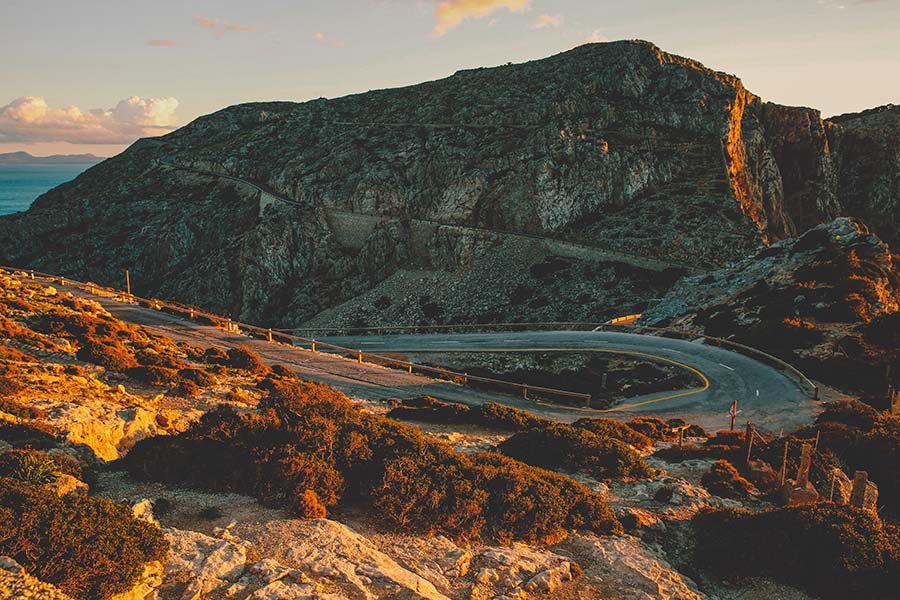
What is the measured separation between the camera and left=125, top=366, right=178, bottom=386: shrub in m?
19.1

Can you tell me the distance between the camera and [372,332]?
62.4 m

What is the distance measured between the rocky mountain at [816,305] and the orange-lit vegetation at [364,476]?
2558 centimetres

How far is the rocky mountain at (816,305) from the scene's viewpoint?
99.7ft

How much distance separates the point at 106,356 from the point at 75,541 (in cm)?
1413

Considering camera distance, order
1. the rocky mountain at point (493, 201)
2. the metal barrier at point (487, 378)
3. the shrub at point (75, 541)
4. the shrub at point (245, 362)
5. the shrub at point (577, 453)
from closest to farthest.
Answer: the shrub at point (75, 541)
the shrub at point (577, 453)
the shrub at point (245, 362)
the metal barrier at point (487, 378)
the rocky mountain at point (493, 201)

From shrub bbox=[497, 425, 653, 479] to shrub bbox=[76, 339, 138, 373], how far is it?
1385 cm

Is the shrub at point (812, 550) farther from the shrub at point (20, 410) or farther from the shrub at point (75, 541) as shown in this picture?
the shrub at point (20, 410)

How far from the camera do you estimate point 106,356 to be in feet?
65.3

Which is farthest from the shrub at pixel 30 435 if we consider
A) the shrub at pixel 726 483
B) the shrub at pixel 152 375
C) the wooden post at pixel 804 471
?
the wooden post at pixel 804 471

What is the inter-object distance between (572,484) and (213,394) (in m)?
13.3

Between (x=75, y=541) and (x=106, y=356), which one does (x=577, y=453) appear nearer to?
(x=75, y=541)

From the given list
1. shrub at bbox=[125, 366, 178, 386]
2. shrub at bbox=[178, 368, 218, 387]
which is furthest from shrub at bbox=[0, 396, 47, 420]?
shrub at bbox=[178, 368, 218, 387]

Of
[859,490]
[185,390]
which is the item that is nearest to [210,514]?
[185,390]

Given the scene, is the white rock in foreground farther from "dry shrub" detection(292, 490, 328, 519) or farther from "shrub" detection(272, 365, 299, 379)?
"shrub" detection(272, 365, 299, 379)
